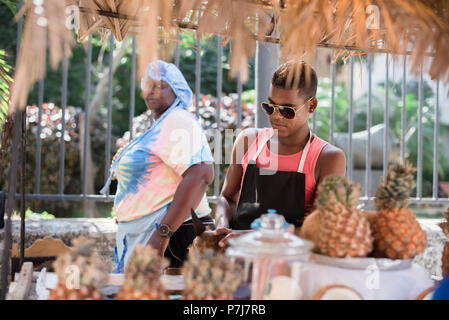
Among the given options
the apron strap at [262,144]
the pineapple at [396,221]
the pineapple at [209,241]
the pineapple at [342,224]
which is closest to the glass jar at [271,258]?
the pineapple at [342,224]

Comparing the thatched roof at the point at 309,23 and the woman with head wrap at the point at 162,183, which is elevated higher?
the thatched roof at the point at 309,23

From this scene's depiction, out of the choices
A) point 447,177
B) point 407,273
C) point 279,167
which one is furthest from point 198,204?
point 447,177

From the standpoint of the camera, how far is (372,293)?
1.34 metres

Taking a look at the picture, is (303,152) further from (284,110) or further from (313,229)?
(313,229)

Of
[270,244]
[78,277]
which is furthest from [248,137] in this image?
[78,277]

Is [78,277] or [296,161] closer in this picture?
[78,277]

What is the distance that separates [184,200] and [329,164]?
84 cm

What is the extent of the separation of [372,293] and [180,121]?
5.46ft

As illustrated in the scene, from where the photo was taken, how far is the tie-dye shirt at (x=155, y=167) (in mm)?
2684

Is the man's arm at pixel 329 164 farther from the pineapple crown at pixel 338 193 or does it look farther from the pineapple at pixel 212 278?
the pineapple at pixel 212 278

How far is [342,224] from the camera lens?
1342 mm

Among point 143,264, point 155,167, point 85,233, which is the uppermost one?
point 155,167

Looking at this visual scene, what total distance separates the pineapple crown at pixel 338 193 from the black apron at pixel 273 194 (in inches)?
27.9

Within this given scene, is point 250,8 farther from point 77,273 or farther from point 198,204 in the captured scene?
point 198,204
